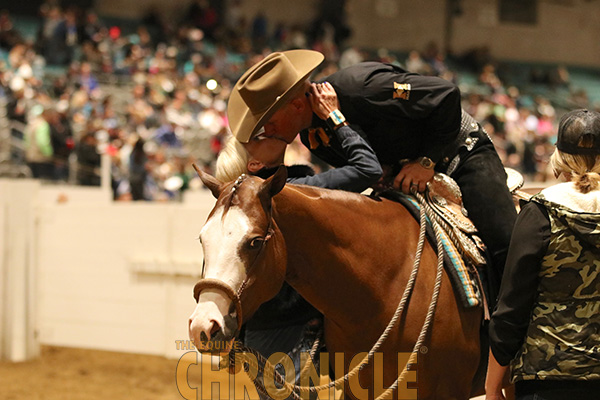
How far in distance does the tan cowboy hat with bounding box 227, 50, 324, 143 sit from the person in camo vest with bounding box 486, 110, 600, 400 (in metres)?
1.02

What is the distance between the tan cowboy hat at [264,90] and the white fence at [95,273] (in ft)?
12.6

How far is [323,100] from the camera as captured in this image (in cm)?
305

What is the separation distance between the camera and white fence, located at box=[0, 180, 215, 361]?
6.95m

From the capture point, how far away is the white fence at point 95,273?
6949 millimetres

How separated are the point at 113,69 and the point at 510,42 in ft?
52.2

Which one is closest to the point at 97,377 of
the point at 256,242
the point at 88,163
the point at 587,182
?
the point at 256,242

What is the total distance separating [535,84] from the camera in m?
24.9

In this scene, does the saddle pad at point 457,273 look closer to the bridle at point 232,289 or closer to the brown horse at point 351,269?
the brown horse at point 351,269

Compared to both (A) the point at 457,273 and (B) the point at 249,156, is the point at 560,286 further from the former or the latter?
(B) the point at 249,156

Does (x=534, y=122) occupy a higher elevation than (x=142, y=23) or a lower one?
lower

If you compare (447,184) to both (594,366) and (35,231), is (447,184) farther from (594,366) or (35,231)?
(35,231)

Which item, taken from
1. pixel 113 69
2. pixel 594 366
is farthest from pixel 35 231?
pixel 113 69

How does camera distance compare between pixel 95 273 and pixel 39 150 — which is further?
pixel 39 150

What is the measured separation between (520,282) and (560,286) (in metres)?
0.11
